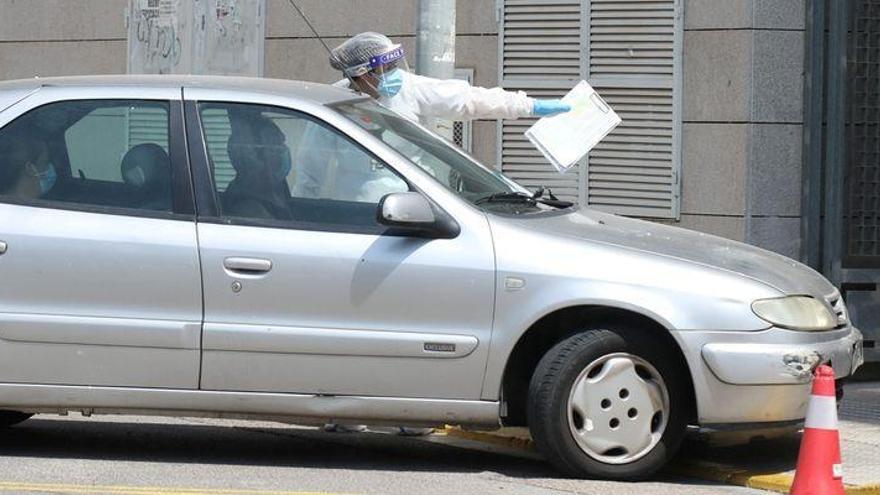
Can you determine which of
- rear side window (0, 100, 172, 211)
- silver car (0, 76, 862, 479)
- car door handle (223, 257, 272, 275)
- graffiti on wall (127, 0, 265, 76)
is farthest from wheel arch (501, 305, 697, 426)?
graffiti on wall (127, 0, 265, 76)

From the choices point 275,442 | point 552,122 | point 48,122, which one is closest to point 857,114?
point 552,122

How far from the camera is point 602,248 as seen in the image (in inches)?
284

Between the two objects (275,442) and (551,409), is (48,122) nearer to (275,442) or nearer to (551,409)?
(275,442)

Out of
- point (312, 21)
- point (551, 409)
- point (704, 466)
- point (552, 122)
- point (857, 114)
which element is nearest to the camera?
point (551, 409)

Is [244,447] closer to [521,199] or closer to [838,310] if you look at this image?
[521,199]

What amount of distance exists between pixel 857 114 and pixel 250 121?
5.41m

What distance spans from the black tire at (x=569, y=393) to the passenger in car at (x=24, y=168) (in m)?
2.25

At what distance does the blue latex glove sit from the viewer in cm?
900

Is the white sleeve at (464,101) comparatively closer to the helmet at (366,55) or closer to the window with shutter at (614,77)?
the helmet at (366,55)

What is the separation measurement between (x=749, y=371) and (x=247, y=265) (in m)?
2.08

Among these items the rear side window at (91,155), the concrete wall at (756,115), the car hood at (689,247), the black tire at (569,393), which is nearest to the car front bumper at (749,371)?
the black tire at (569,393)

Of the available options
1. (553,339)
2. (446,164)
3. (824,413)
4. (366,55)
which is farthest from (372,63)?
(824,413)

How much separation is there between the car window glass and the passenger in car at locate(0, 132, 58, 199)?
2.30ft

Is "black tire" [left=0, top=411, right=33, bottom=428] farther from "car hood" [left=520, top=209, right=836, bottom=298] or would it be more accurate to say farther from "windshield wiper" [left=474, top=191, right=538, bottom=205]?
"car hood" [left=520, top=209, right=836, bottom=298]
